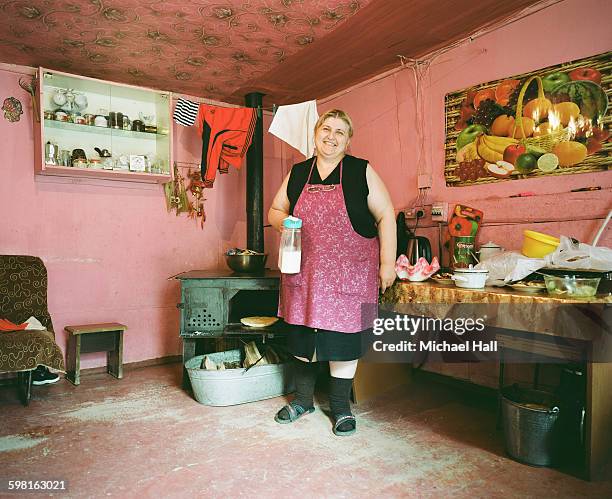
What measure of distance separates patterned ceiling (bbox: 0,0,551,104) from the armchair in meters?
1.61

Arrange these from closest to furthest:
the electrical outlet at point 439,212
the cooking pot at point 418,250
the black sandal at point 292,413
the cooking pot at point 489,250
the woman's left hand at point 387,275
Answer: the woman's left hand at point 387,275
the black sandal at point 292,413
the cooking pot at point 489,250
the cooking pot at point 418,250
the electrical outlet at point 439,212

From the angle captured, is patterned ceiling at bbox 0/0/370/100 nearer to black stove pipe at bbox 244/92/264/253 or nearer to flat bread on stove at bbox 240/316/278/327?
black stove pipe at bbox 244/92/264/253

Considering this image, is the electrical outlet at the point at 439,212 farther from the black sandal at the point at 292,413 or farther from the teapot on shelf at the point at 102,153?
the teapot on shelf at the point at 102,153

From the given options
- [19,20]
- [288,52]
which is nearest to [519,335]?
[288,52]

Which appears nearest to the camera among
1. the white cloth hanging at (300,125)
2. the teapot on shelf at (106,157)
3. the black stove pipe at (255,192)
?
the white cloth hanging at (300,125)

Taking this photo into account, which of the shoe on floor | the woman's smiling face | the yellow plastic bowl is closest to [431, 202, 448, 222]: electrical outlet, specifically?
the yellow plastic bowl

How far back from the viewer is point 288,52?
345 cm

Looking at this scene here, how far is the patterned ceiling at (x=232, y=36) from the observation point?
2.79 m

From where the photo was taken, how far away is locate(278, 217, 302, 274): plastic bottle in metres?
2.49

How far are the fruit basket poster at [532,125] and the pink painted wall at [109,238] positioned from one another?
239cm

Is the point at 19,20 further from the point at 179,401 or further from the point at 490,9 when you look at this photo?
the point at 490,9

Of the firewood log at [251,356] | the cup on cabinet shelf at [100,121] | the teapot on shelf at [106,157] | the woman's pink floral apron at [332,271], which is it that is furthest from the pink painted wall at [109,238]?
the woman's pink floral apron at [332,271]

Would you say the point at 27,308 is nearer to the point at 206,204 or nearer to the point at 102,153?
the point at 102,153

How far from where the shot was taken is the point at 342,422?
2568mm
